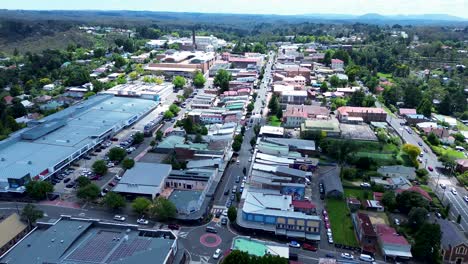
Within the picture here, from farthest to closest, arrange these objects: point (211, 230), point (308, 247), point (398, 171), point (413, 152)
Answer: point (413, 152)
point (398, 171)
point (211, 230)
point (308, 247)

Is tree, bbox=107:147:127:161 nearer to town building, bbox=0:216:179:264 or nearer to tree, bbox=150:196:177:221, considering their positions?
tree, bbox=150:196:177:221

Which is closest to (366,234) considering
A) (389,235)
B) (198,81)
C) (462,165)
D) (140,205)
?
(389,235)

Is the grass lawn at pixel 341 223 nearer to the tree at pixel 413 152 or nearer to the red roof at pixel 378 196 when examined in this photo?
the red roof at pixel 378 196

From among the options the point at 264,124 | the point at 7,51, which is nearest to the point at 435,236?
the point at 264,124

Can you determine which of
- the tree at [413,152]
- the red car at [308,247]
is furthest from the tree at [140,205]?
the tree at [413,152]

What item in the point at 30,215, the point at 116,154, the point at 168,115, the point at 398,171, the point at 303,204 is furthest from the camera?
the point at 168,115

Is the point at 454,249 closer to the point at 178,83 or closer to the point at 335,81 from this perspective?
the point at 335,81

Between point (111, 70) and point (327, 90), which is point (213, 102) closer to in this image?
point (327, 90)
